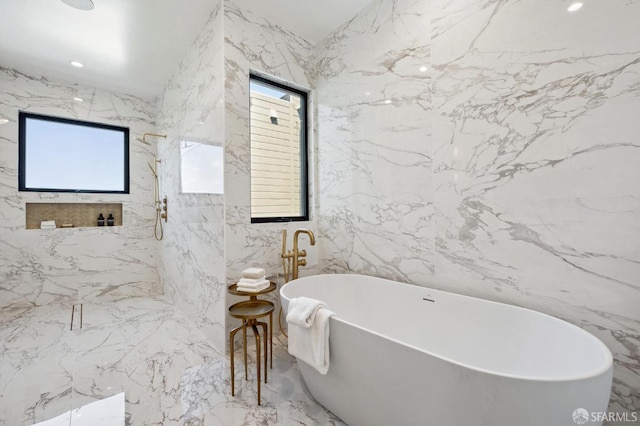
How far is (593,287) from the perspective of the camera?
126cm

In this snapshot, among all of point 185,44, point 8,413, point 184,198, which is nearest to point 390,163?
point 184,198

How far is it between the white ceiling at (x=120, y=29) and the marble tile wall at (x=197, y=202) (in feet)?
0.60

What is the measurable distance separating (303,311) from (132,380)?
138cm

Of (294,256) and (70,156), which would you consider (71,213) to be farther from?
(294,256)

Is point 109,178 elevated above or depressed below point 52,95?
below

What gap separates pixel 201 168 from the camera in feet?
8.05

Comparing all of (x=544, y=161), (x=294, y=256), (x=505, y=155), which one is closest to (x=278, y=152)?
(x=294, y=256)

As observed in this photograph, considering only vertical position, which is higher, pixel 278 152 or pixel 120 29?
pixel 120 29

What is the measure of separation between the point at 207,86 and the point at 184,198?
1165 millimetres

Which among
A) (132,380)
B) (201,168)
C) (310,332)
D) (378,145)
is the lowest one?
(132,380)

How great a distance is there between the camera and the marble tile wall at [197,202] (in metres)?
2.17

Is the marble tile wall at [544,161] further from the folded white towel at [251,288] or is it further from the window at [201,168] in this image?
the window at [201,168]

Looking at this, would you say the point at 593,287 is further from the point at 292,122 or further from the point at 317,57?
the point at 317,57

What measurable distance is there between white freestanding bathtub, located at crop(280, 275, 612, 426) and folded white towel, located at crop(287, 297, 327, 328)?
101 mm
